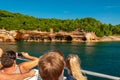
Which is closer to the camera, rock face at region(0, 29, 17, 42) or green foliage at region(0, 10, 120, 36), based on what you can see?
rock face at region(0, 29, 17, 42)

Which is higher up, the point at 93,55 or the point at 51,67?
the point at 51,67

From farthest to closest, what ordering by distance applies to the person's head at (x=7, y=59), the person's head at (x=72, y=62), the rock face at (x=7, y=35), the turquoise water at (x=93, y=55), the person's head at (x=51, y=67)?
the rock face at (x=7, y=35)
the turquoise water at (x=93, y=55)
the person's head at (x=7, y=59)
the person's head at (x=72, y=62)
the person's head at (x=51, y=67)

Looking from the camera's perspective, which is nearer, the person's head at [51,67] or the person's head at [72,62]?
the person's head at [51,67]

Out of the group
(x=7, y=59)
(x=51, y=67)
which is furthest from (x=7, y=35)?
(x=51, y=67)

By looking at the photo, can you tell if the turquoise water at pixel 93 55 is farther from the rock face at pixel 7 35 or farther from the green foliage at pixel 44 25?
the green foliage at pixel 44 25

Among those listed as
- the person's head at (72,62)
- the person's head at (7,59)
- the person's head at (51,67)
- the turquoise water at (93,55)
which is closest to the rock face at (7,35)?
the turquoise water at (93,55)

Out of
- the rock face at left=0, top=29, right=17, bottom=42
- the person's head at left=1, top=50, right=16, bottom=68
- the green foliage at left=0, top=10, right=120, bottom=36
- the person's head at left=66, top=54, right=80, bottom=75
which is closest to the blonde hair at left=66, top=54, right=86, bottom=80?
the person's head at left=66, top=54, right=80, bottom=75

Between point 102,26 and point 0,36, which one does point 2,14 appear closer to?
point 0,36

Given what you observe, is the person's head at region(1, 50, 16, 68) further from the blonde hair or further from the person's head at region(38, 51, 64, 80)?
the person's head at region(38, 51, 64, 80)

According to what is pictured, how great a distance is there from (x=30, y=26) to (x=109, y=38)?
97.5ft

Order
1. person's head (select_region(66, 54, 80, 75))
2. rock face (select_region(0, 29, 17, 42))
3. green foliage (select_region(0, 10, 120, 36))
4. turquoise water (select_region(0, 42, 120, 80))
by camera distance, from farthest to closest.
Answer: green foliage (select_region(0, 10, 120, 36))
rock face (select_region(0, 29, 17, 42))
turquoise water (select_region(0, 42, 120, 80))
person's head (select_region(66, 54, 80, 75))

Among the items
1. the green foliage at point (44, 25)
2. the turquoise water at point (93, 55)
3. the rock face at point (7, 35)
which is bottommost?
the turquoise water at point (93, 55)

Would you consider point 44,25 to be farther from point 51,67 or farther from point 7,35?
point 51,67

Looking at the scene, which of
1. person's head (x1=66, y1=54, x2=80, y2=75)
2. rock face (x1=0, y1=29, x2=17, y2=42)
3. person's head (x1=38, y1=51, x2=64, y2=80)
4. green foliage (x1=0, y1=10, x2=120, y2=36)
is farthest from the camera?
green foliage (x1=0, y1=10, x2=120, y2=36)
